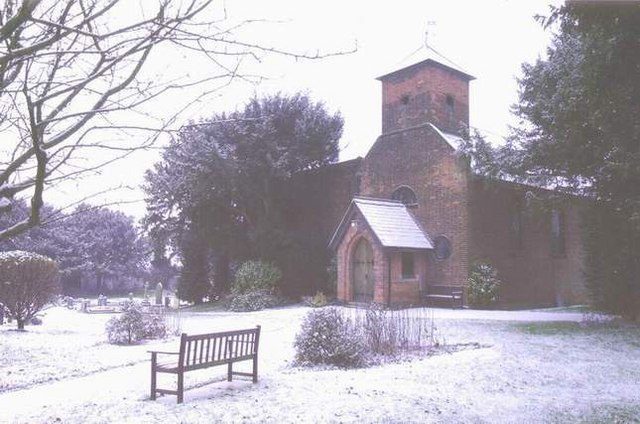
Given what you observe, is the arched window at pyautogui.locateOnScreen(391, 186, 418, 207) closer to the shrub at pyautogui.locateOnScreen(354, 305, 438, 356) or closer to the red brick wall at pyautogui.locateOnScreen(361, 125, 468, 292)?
the red brick wall at pyautogui.locateOnScreen(361, 125, 468, 292)

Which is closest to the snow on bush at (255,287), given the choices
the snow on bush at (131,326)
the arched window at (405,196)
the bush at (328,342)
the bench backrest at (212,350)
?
the arched window at (405,196)

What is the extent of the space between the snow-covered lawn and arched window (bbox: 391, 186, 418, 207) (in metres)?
11.7

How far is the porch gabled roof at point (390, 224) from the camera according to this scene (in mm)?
22219

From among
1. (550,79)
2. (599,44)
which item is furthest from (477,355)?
(550,79)

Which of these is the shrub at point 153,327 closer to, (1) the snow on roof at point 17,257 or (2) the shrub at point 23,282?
(2) the shrub at point 23,282

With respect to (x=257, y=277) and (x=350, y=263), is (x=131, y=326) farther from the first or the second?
(x=350, y=263)

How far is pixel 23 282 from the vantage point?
1720cm

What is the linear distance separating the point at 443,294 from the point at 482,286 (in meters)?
1.56

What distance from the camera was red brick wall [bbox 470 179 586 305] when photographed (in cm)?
2312

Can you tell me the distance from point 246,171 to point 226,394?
62.7 feet

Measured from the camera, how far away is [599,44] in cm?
1119

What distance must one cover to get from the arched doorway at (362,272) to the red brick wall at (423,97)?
20.0 feet

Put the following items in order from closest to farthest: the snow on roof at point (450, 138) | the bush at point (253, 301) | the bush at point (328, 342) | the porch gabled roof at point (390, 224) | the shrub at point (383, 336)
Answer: the bush at point (328, 342) → the shrub at point (383, 336) → the porch gabled roof at point (390, 224) → the snow on roof at point (450, 138) → the bush at point (253, 301)

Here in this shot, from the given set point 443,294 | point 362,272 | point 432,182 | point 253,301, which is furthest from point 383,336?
point 432,182
